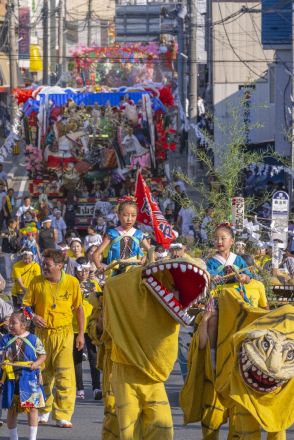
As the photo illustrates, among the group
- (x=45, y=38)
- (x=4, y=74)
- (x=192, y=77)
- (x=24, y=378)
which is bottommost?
(x=24, y=378)

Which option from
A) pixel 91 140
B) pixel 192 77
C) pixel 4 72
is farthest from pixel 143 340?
pixel 4 72

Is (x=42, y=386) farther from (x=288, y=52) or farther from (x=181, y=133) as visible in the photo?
(x=181, y=133)

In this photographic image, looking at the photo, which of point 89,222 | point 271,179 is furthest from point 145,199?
point 271,179

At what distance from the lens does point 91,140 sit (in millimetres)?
31672

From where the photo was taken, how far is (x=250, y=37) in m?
47.3

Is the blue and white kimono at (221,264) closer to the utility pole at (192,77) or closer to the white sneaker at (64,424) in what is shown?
the white sneaker at (64,424)

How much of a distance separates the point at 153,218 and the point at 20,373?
2.12 meters

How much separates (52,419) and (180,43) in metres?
38.8

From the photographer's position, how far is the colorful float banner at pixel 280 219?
17.7 m

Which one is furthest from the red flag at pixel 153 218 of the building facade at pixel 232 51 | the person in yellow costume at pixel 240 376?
the building facade at pixel 232 51

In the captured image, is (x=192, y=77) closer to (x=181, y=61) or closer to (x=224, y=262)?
(x=181, y=61)

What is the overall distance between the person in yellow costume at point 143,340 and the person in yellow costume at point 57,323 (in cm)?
270

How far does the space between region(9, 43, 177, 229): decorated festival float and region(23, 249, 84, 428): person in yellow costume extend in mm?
18885

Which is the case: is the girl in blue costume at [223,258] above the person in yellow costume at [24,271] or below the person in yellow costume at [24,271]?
above
